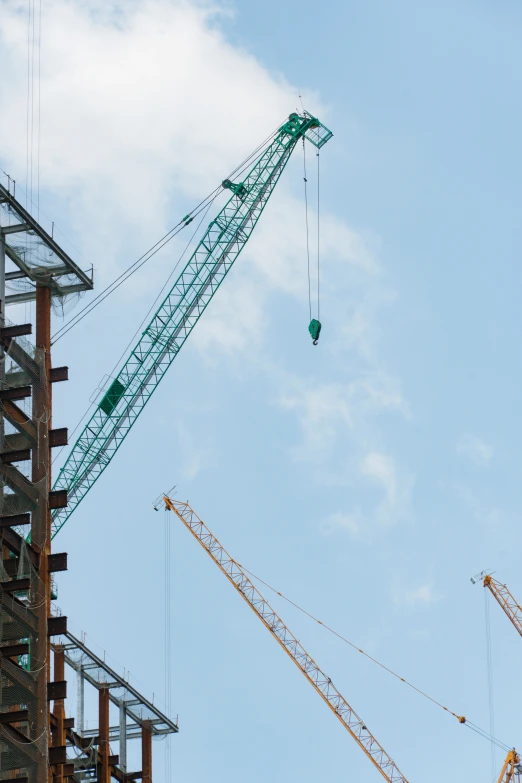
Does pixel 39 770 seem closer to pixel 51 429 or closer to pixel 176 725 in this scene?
pixel 51 429

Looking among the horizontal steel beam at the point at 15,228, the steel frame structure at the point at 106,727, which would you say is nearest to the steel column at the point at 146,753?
the steel frame structure at the point at 106,727

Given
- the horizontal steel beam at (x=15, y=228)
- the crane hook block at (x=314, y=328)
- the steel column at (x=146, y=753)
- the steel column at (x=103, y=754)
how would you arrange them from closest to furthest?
the horizontal steel beam at (x=15, y=228)
the steel column at (x=103, y=754)
the steel column at (x=146, y=753)
the crane hook block at (x=314, y=328)

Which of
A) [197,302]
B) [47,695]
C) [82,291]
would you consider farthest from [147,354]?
[47,695]

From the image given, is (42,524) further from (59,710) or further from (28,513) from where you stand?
(59,710)

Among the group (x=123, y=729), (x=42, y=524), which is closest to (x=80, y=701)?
(x=123, y=729)

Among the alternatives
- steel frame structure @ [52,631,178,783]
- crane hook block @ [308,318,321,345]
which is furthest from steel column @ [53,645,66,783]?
crane hook block @ [308,318,321,345]

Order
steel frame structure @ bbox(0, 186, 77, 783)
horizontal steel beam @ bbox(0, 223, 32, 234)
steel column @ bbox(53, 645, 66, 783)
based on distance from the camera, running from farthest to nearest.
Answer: steel column @ bbox(53, 645, 66, 783) → horizontal steel beam @ bbox(0, 223, 32, 234) → steel frame structure @ bbox(0, 186, 77, 783)

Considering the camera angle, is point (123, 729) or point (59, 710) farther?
point (123, 729)

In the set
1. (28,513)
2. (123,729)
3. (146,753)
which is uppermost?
(123,729)

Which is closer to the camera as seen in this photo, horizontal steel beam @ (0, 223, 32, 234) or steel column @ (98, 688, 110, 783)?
horizontal steel beam @ (0, 223, 32, 234)

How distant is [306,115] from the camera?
171750 mm

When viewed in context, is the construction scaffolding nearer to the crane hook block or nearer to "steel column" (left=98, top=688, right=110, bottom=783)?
"steel column" (left=98, top=688, right=110, bottom=783)

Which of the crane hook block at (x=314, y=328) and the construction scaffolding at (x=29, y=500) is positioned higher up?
the crane hook block at (x=314, y=328)

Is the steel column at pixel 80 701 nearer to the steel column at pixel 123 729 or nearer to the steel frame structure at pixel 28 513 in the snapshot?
the steel column at pixel 123 729
